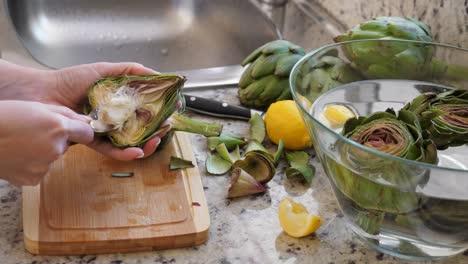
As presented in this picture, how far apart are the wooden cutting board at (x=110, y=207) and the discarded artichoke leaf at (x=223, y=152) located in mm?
69

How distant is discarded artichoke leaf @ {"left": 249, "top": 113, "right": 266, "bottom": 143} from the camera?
1.02 metres

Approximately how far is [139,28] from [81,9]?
15 cm

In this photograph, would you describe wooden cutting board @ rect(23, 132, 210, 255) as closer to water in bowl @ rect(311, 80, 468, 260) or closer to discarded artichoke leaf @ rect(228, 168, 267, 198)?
discarded artichoke leaf @ rect(228, 168, 267, 198)

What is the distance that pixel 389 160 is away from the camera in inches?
27.4

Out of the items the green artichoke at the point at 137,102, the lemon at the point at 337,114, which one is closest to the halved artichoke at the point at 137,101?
the green artichoke at the point at 137,102

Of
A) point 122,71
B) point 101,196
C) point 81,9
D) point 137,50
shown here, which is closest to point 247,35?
point 137,50

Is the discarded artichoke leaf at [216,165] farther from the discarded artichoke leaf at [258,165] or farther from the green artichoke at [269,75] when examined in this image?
the green artichoke at [269,75]

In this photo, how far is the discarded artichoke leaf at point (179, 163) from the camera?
3.00 ft

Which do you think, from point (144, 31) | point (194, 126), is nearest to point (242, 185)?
point (194, 126)

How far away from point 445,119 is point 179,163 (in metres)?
0.36

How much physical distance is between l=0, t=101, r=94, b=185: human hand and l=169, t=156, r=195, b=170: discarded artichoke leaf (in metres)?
0.17

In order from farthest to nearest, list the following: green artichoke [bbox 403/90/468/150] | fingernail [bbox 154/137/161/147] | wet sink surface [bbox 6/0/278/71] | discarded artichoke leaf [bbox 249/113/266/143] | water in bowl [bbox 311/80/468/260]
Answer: wet sink surface [bbox 6/0/278/71]
discarded artichoke leaf [bbox 249/113/266/143]
fingernail [bbox 154/137/161/147]
green artichoke [bbox 403/90/468/150]
water in bowl [bbox 311/80/468/260]

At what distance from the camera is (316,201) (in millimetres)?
904

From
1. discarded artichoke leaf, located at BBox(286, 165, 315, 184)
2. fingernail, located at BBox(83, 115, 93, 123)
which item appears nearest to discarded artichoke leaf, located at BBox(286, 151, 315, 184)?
discarded artichoke leaf, located at BBox(286, 165, 315, 184)
